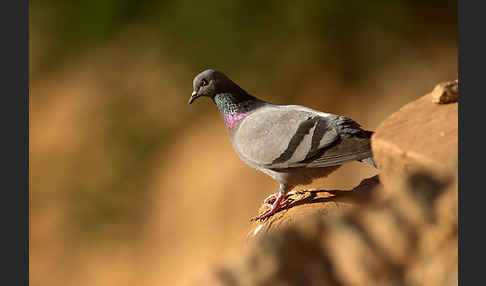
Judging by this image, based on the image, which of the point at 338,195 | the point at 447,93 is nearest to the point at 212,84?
the point at 338,195

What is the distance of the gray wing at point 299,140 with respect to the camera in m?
1.99

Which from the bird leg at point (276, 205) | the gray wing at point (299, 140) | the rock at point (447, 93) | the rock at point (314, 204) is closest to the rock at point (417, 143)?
the rock at point (447, 93)

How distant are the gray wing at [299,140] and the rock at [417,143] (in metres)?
0.35

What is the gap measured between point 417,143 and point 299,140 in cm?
59

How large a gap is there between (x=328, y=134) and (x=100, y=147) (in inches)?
67.0

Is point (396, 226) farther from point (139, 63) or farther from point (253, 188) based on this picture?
point (139, 63)

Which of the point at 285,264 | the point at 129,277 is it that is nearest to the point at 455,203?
the point at 285,264

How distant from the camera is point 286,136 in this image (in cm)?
204

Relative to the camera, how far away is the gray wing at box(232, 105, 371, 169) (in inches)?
78.5

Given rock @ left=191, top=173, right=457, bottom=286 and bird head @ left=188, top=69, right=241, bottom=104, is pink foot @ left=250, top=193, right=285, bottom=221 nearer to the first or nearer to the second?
bird head @ left=188, top=69, right=241, bottom=104

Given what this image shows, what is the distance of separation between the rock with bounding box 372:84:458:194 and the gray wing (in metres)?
0.35

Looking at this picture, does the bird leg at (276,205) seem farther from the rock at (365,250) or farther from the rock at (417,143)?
the rock at (365,250)

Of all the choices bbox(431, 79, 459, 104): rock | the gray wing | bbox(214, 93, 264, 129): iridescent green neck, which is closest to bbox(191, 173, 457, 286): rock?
bbox(431, 79, 459, 104): rock

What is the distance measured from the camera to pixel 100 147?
331 centimetres
